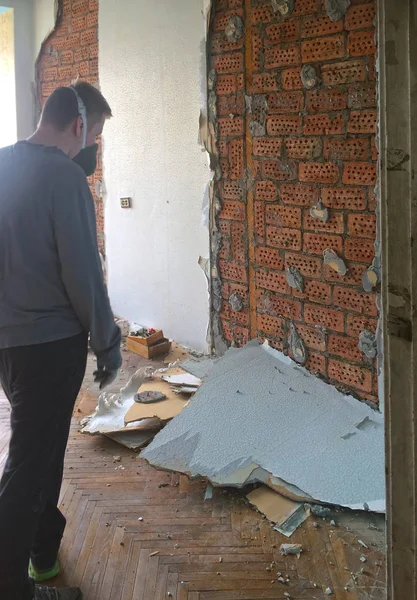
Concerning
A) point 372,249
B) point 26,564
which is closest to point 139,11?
point 372,249

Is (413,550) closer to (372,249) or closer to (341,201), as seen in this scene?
(372,249)

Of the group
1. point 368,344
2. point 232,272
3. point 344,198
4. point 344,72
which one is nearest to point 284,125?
point 344,72

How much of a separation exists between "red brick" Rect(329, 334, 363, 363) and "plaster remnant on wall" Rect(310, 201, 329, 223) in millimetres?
624

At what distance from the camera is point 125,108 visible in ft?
15.3

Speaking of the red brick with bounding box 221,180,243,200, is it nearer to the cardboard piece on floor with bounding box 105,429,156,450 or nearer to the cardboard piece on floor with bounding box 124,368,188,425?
the cardboard piece on floor with bounding box 124,368,188,425

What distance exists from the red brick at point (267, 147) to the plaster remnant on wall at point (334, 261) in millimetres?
657

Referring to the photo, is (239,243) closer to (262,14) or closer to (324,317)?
(324,317)

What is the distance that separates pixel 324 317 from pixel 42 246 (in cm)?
183

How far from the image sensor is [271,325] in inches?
140

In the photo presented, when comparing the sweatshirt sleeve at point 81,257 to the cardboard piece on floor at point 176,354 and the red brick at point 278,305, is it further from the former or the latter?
the cardboard piece on floor at point 176,354


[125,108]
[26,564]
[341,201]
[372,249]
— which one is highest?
[125,108]

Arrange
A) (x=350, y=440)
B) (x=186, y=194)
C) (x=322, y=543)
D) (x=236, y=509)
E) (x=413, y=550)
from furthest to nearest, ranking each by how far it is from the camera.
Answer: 1. (x=186, y=194)
2. (x=350, y=440)
3. (x=236, y=509)
4. (x=322, y=543)
5. (x=413, y=550)

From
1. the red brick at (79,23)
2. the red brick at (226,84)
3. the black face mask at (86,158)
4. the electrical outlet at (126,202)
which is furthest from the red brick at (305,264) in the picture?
the red brick at (79,23)

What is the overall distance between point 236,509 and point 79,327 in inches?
45.7
